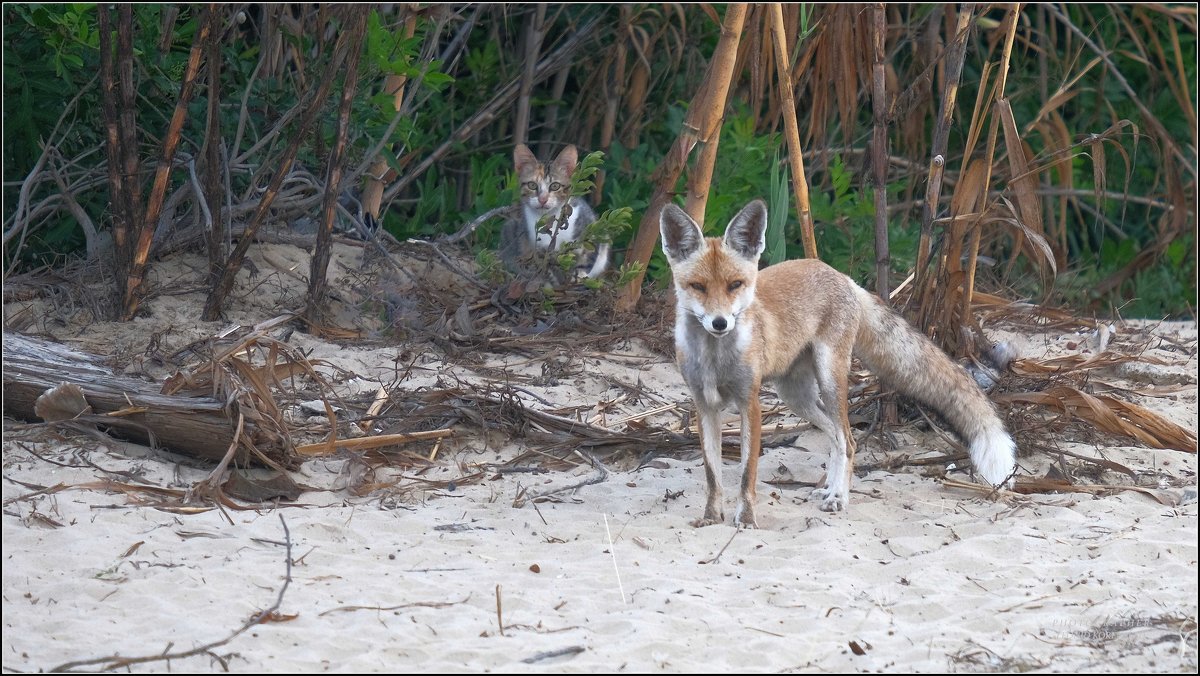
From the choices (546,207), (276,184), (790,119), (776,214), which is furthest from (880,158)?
(276,184)

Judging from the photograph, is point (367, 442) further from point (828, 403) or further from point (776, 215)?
point (776, 215)

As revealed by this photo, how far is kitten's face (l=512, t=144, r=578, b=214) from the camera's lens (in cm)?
910

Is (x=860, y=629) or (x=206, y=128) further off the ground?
(x=206, y=128)

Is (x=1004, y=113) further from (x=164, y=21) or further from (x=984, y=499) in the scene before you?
(x=164, y=21)

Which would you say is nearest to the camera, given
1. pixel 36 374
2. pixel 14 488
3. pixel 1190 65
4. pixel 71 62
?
pixel 14 488

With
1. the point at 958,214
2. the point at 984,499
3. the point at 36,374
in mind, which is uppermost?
the point at 958,214

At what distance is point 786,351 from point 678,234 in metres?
0.86

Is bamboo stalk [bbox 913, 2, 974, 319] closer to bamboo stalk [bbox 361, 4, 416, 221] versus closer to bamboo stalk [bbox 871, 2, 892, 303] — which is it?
bamboo stalk [bbox 871, 2, 892, 303]

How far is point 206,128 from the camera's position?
23.9 ft

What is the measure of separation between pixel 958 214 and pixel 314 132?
4.19 metres

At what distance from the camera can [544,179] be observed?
9.17 metres

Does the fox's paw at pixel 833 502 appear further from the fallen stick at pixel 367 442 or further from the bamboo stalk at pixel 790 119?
the fallen stick at pixel 367 442

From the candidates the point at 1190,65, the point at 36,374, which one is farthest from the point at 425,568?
the point at 1190,65

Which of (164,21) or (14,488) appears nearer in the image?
(14,488)
